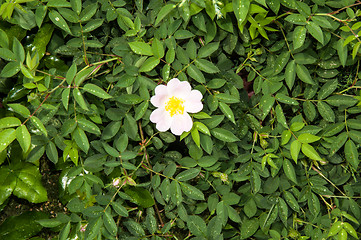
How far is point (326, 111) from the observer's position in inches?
65.4

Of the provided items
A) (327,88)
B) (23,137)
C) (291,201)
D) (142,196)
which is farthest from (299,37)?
(23,137)

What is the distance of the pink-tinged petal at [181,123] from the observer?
1.47 m

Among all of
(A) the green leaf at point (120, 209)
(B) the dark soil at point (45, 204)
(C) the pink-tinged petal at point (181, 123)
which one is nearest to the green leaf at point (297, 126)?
(C) the pink-tinged petal at point (181, 123)

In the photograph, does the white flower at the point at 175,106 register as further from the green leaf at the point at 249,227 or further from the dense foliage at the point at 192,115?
the green leaf at the point at 249,227

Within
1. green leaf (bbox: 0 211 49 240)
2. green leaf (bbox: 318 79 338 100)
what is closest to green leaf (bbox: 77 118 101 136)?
green leaf (bbox: 0 211 49 240)

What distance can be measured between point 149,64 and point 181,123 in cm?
27

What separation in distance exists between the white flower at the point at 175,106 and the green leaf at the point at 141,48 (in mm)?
159

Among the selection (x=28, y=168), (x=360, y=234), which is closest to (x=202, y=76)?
(x=28, y=168)

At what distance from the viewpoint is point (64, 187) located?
1.82 metres

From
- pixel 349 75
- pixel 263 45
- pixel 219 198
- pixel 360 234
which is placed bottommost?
pixel 360 234

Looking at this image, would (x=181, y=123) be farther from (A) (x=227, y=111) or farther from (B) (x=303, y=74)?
(B) (x=303, y=74)

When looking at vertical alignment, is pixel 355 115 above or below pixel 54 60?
below

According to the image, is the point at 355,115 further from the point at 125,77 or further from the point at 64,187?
the point at 64,187

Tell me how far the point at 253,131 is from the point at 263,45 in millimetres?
410
